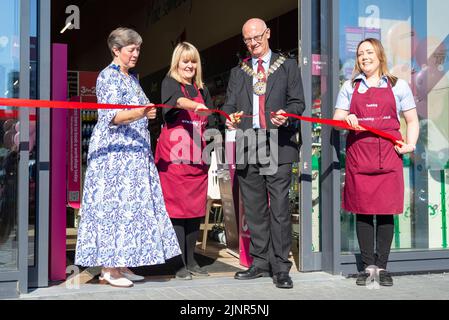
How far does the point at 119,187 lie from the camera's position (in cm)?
397

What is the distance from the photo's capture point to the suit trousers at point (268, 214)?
4.17m

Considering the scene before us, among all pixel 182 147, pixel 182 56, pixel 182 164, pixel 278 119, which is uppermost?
pixel 182 56

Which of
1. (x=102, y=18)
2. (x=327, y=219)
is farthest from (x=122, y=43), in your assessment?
(x=102, y=18)

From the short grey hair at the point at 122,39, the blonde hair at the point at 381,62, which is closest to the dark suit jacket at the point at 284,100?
the blonde hair at the point at 381,62

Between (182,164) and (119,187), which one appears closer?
(119,187)

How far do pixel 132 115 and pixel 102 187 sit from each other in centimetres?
50

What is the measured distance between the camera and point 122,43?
402 centimetres

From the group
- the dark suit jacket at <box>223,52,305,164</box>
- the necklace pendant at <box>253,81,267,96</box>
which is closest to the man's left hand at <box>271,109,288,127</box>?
the dark suit jacket at <box>223,52,305,164</box>

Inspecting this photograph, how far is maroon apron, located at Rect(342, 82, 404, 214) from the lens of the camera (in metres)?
4.12

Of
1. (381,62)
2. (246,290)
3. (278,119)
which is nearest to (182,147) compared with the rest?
(278,119)

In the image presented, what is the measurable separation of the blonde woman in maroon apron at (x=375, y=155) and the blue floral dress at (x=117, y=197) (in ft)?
4.47

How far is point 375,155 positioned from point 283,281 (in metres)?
1.02

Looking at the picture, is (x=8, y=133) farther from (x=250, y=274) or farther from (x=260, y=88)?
(x=250, y=274)

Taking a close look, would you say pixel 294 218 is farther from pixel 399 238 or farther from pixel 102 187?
pixel 102 187
